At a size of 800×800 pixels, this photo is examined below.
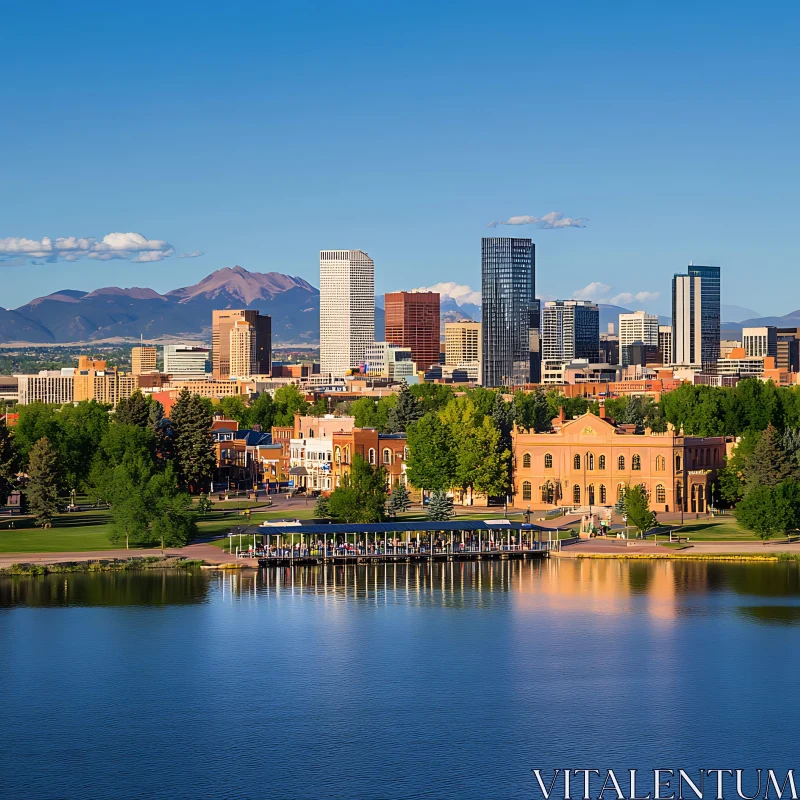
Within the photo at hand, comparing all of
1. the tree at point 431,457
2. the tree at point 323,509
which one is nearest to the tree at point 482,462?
the tree at point 431,457

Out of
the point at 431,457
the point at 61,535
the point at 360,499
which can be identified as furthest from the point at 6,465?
the point at 431,457

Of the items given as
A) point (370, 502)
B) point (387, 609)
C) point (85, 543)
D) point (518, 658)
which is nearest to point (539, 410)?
point (370, 502)

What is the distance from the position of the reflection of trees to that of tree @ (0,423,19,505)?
31.2 meters

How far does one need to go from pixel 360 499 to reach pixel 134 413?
43.9 m

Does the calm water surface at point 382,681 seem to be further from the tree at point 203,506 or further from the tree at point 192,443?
the tree at point 192,443

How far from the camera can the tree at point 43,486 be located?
114 m

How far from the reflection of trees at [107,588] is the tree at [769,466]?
44.9 metres

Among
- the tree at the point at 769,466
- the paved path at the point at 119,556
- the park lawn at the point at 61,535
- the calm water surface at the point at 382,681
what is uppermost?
the tree at the point at 769,466

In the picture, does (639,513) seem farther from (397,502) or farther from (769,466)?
(397,502)

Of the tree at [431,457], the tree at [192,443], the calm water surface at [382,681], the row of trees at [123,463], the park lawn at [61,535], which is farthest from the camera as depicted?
the tree at [192,443]

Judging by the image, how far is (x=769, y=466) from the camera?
114938mm

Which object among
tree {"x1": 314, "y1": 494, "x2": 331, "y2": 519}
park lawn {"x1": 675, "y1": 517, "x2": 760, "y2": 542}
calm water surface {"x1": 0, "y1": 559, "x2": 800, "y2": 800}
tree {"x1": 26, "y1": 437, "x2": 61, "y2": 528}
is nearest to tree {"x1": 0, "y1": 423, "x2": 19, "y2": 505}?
tree {"x1": 26, "y1": 437, "x2": 61, "y2": 528}

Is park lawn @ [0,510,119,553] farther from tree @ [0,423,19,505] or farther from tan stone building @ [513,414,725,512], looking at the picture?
tan stone building @ [513,414,725,512]

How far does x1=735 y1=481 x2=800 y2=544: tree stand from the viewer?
102 metres
